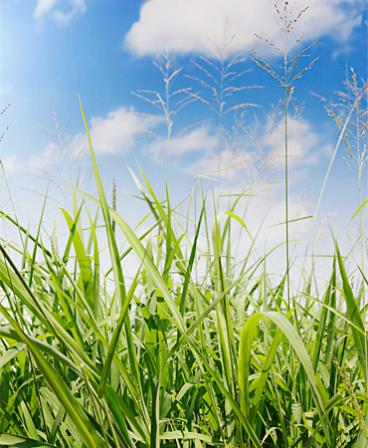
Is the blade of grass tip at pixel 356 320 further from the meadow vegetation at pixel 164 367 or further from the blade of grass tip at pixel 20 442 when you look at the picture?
the blade of grass tip at pixel 20 442

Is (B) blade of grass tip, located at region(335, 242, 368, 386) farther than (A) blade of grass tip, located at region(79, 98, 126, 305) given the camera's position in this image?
Yes

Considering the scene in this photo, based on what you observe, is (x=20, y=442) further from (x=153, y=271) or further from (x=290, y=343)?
(x=290, y=343)

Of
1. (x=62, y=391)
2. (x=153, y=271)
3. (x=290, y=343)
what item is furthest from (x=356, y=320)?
(x=62, y=391)

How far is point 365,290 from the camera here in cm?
134

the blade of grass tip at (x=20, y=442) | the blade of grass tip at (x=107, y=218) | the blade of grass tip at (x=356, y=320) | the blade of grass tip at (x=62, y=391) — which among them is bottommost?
the blade of grass tip at (x=20, y=442)

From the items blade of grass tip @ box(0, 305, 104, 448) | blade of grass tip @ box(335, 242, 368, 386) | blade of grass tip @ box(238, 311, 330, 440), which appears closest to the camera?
blade of grass tip @ box(0, 305, 104, 448)

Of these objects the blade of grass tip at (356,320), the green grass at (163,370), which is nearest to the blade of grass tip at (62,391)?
the green grass at (163,370)

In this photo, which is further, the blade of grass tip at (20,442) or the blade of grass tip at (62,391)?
the blade of grass tip at (20,442)

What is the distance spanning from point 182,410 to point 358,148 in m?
0.73

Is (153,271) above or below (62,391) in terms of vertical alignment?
above

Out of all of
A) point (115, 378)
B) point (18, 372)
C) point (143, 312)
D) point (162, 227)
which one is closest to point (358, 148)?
point (162, 227)

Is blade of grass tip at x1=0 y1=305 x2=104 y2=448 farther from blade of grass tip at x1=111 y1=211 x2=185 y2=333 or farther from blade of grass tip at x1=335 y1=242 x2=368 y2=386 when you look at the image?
blade of grass tip at x1=335 y1=242 x2=368 y2=386

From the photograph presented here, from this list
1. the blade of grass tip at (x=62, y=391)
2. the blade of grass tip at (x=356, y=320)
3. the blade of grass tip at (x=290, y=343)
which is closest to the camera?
the blade of grass tip at (x=62, y=391)

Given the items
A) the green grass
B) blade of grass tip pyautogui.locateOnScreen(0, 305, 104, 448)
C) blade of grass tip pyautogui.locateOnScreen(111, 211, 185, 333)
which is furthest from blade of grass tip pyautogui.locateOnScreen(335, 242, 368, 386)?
blade of grass tip pyautogui.locateOnScreen(0, 305, 104, 448)
